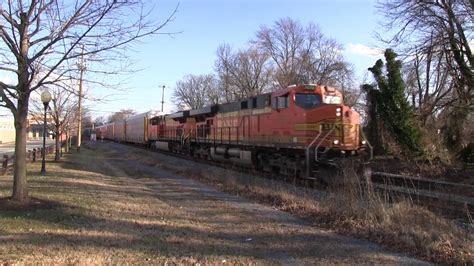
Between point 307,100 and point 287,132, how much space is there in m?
1.48

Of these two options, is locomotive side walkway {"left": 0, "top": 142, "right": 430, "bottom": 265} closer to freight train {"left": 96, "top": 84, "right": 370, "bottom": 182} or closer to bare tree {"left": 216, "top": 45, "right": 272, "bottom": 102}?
freight train {"left": 96, "top": 84, "right": 370, "bottom": 182}

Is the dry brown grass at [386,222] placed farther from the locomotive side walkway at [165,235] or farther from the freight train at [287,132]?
the freight train at [287,132]

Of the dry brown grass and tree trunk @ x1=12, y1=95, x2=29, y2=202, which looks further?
tree trunk @ x1=12, y1=95, x2=29, y2=202

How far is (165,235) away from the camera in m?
8.40

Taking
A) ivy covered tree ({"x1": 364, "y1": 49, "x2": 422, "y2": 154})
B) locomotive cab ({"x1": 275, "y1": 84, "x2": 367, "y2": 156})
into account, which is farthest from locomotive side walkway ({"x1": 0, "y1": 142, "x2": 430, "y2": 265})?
ivy covered tree ({"x1": 364, "y1": 49, "x2": 422, "y2": 154})

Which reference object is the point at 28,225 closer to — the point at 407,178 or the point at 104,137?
the point at 407,178

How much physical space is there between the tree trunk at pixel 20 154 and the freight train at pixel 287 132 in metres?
9.83

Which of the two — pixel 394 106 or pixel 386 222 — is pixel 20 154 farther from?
pixel 394 106

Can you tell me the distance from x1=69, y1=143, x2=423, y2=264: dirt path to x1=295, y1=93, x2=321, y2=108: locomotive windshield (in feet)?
23.6

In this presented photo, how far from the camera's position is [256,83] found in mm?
83438

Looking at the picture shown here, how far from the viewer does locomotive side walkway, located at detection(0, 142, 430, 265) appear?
700 centimetres

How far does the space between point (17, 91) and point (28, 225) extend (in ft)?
9.87

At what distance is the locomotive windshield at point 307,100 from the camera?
62.6 feet

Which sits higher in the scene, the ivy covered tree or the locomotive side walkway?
the ivy covered tree
